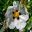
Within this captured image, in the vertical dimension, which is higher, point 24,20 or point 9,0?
point 9,0

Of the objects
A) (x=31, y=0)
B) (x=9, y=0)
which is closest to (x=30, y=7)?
(x=31, y=0)

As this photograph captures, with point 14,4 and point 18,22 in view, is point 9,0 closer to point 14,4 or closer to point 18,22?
point 14,4

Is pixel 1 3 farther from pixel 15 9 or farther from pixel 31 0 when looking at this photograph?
pixel 31 0

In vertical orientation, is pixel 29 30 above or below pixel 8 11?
below

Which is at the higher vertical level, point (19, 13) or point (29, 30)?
point (19, 13)

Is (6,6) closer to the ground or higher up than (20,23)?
→ higher up

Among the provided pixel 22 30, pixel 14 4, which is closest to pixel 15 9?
pixel 14 4

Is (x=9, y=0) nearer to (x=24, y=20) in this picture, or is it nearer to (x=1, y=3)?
(x=1, y=3)
